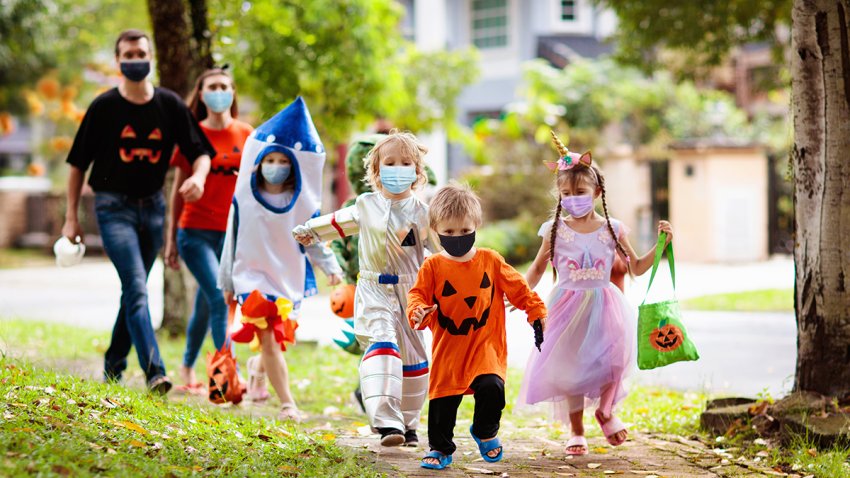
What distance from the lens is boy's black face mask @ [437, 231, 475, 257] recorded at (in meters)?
5.35

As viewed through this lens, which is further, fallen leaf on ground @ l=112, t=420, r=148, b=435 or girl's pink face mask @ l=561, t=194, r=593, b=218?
girl's pink face mask @ l=561, t=194, r=593, b=218

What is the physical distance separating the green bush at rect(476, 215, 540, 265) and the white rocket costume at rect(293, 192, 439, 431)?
13.9 meters

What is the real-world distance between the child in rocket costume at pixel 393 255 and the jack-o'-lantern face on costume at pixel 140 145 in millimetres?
1592

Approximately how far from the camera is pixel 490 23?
2992 centimetres

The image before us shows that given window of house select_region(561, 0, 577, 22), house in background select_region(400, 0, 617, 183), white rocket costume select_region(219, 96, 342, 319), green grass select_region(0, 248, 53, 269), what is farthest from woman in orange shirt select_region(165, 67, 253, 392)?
window of house select_region(561, 0, 577, 22)

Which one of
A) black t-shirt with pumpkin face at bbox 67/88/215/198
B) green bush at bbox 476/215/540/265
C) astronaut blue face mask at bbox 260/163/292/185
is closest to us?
astronaut blue face mask at bbox 260/163/292/185

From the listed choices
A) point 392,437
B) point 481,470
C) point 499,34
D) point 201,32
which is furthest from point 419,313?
point 499,34

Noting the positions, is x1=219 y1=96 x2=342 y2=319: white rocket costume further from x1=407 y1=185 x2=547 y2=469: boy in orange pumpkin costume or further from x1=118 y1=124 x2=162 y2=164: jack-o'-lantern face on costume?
x1=407 y1=185 x2=547 y2=469: boy in orange pumpkin costume

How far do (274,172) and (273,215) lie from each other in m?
0.26

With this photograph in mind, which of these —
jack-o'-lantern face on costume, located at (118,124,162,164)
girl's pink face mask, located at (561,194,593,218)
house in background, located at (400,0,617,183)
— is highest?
house in background, located at (400,0,617,183)

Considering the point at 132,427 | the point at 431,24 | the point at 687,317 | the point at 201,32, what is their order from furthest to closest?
the point at 431,24 → the point at 687,317 → the point at 201,32 → the point at 132,427

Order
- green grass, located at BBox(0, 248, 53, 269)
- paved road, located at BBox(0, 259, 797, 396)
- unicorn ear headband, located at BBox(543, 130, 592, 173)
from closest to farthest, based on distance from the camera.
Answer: unicorn ear headband, located at BBox(543, 130, 592, 173) < paved road, located at BBox(0, 259, 797, 396) < green grass, located at BBox(0, 248, 53, 269)

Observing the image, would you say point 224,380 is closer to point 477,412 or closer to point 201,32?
point 477,412

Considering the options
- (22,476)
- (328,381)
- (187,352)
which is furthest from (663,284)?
(22,476)
